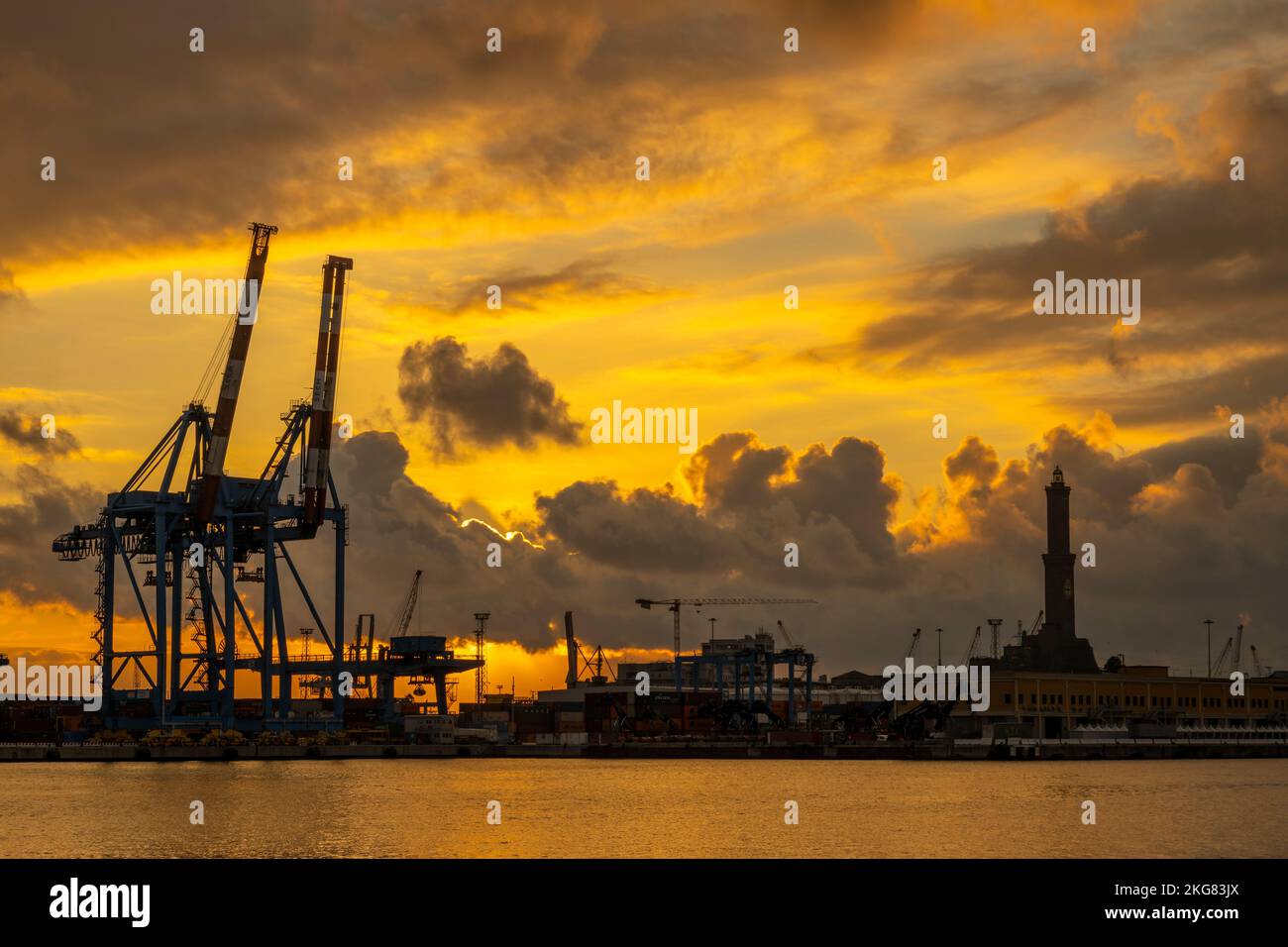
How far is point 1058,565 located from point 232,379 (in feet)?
327

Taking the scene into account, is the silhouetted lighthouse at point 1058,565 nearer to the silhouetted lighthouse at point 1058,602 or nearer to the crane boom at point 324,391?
the silhouetted lighthouse at point 1058,602

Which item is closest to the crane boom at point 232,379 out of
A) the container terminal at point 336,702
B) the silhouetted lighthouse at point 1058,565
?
the container terminal at point 336,702

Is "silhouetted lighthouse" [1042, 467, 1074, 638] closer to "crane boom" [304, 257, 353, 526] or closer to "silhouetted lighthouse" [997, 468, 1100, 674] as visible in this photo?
"silhouetted lighthouse" [997, 468, 1100, 674]

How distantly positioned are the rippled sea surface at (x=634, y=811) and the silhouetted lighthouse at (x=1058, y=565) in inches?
2674

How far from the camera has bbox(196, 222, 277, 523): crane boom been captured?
123 m

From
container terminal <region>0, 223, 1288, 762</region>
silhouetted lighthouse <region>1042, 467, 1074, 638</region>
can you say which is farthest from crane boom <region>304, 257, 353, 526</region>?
→ silhouetted lighthouse <region>1042, 467, 1074, 638</region>

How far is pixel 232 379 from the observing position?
126312 millimetres

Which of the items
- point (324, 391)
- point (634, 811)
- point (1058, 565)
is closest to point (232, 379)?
point (324, 391)

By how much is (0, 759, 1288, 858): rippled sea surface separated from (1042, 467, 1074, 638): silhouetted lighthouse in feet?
223

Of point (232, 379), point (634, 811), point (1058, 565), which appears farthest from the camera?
point (1058, 565)

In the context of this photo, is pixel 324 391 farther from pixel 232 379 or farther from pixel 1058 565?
pixel 1058 565

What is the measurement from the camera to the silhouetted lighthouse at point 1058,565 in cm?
18138
